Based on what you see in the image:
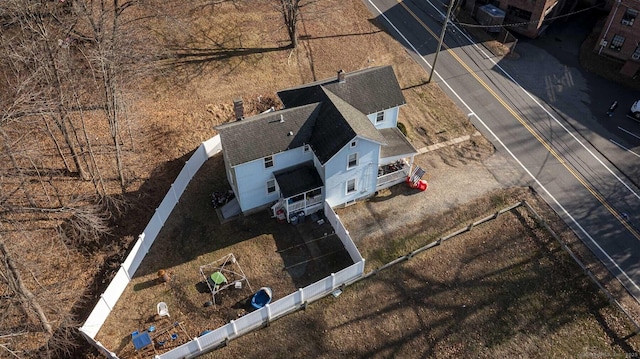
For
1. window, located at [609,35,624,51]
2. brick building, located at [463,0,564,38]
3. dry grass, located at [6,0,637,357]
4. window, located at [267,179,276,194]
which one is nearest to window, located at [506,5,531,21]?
brick building, located at [463,0,564,38]

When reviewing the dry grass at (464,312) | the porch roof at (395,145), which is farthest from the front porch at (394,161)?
the dry grass at (464,312)

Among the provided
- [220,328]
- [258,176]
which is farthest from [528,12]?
[220,328]

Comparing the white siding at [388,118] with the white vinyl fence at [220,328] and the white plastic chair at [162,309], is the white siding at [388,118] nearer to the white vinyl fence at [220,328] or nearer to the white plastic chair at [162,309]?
the white vinyl fence at [220,328]

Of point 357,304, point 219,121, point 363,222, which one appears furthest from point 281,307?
point 219,121

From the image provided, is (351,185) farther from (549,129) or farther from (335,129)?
(549,129)

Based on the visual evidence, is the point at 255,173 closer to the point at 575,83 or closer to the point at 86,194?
the point at 86,194

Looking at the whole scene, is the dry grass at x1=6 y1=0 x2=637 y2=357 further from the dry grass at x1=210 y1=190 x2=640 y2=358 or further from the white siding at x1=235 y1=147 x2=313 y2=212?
the white siding at x1=235 y1=147 x2=313 y2=212
